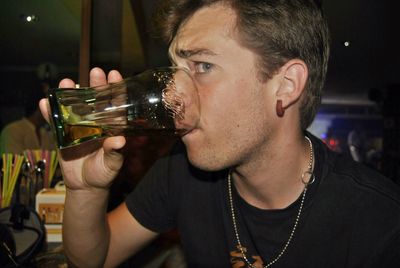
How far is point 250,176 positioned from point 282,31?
1.38 ft

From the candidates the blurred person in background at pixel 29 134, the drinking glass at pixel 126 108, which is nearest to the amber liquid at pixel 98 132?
the drinking glass at pixel 126 108

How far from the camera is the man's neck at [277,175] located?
3.70 feet

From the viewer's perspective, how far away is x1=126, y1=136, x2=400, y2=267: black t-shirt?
3.23 feet

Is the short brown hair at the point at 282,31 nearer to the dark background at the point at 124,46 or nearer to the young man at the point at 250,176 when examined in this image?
the young man at the point at 250,176

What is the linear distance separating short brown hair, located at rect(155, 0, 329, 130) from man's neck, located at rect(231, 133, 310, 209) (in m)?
0.11

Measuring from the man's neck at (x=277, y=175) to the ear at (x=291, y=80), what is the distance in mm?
131

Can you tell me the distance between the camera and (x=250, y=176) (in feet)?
3.77

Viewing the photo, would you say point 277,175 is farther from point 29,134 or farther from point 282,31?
point 29,134

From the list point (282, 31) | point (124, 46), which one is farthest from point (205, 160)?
point (124, 46)

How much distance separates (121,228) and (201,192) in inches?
10.8

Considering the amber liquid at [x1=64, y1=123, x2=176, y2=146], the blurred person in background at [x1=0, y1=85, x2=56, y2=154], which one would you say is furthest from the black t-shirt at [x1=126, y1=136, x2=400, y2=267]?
the blurred person in background at [x1=0, y1=85, x2=56, y2=154]

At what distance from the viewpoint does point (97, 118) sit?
2.72ft

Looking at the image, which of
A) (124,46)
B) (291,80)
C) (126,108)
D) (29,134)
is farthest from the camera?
(124,46)

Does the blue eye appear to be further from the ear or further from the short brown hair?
the ear
